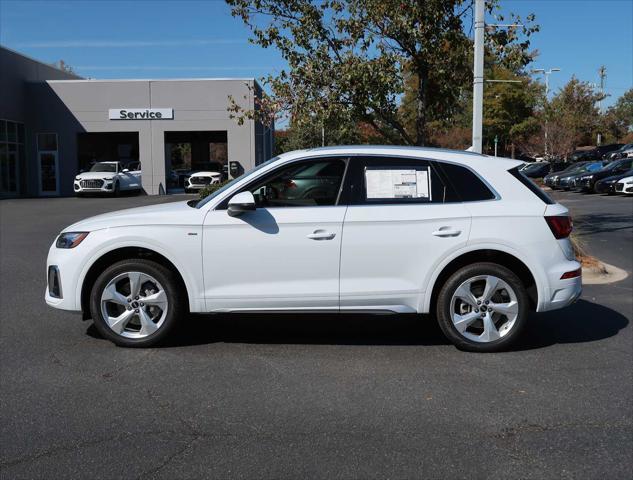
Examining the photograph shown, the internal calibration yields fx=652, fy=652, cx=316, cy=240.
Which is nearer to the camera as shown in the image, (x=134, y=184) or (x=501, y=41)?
(x=501, y=41)

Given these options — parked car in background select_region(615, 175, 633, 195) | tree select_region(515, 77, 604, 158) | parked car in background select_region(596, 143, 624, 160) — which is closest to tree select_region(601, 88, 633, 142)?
tree select_region(515, 77, 604, 158)

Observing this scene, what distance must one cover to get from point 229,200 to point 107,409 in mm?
2024

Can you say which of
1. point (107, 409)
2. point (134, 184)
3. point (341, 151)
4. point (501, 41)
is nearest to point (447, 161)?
point (341, 151)

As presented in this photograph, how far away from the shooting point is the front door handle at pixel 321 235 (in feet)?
18.1

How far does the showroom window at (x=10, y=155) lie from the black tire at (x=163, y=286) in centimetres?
3263

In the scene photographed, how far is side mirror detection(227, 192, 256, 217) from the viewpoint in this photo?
5395 millimetres

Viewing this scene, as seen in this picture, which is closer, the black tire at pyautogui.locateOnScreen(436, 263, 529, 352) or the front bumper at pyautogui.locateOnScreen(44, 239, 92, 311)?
the black tire at pyautogui.locateOnScreen(436, 263, 529, 352)

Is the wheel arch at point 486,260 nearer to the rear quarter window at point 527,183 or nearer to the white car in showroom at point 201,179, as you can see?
the rear quarter window at point 527,183

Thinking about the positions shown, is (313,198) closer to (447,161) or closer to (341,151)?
(341,151)

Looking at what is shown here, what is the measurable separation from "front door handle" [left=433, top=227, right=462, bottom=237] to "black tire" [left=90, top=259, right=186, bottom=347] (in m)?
2.29

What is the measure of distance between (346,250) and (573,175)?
3280cm

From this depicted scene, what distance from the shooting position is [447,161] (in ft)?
18.9

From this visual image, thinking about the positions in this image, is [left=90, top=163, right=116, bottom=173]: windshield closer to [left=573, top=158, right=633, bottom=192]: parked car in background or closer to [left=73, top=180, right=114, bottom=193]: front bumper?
[left=73, top=180, right=114, bottom=193]: front bumper

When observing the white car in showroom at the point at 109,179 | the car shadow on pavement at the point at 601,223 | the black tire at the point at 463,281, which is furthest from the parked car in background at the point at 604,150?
the black tire at the point at 463,281
